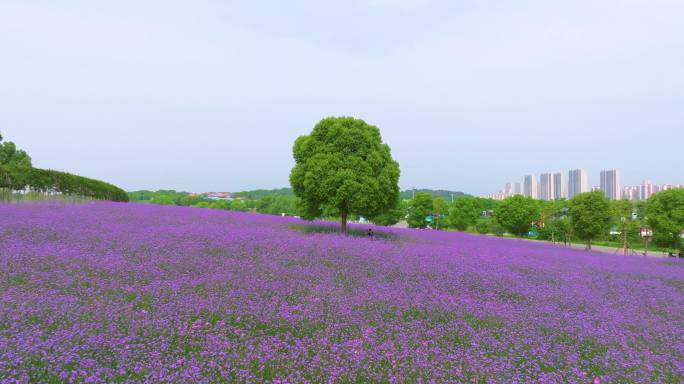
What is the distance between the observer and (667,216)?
22.0m

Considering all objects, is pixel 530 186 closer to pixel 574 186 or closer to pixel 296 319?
pixel 574 186

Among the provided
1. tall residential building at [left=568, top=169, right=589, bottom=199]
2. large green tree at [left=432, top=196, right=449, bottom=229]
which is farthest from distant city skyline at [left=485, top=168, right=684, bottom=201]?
large green tree at [left=432, top=196, right=449, bottom=229]

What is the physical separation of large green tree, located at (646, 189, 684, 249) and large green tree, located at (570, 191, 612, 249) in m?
2.43

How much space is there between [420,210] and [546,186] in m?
108

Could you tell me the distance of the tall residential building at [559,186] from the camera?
12244 cm

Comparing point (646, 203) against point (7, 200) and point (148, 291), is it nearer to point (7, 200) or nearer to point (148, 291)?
point (148, 291)

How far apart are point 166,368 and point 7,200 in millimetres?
18857

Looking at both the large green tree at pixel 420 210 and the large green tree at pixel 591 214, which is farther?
the large green tree at pixel 420 210

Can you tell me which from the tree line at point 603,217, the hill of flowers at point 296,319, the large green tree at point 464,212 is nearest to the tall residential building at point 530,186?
the large green tree at point 464,212

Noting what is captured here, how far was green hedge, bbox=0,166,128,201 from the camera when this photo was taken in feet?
55.6

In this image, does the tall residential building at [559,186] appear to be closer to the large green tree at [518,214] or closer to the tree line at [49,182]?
the large green tree at [518,214]

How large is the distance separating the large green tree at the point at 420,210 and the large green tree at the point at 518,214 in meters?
9.02

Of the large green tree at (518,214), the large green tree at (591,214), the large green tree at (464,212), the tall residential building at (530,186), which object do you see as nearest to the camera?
Result: the large green tree at (591,214)

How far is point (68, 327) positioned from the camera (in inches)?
166
